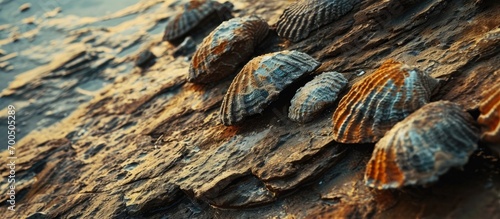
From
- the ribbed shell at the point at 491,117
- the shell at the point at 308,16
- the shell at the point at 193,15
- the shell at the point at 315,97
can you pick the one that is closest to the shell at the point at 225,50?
the shell at the point at 308,16

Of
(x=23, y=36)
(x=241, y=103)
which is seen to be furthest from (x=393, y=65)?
(x=23, y=36)

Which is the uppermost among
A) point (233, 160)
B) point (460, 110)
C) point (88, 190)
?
point (460, 110)

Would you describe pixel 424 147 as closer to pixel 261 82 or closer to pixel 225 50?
pixel 261 82

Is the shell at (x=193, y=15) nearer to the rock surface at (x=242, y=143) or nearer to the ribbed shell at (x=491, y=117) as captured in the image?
the rock surface at (x=242, y=143)

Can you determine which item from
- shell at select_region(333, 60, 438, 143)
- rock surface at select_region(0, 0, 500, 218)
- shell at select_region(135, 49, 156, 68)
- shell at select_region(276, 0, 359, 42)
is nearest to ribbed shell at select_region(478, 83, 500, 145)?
rock surface at select_region(0, 0, 500, 218)

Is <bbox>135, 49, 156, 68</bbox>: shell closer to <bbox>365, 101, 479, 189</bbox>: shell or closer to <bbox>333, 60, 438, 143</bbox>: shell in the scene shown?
<bbox>333, 60, 438, 143</bbox>: shell

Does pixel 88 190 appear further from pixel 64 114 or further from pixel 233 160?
pixel 64 114

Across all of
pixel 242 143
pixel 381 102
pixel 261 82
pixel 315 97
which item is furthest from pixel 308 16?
pixel 381 102
